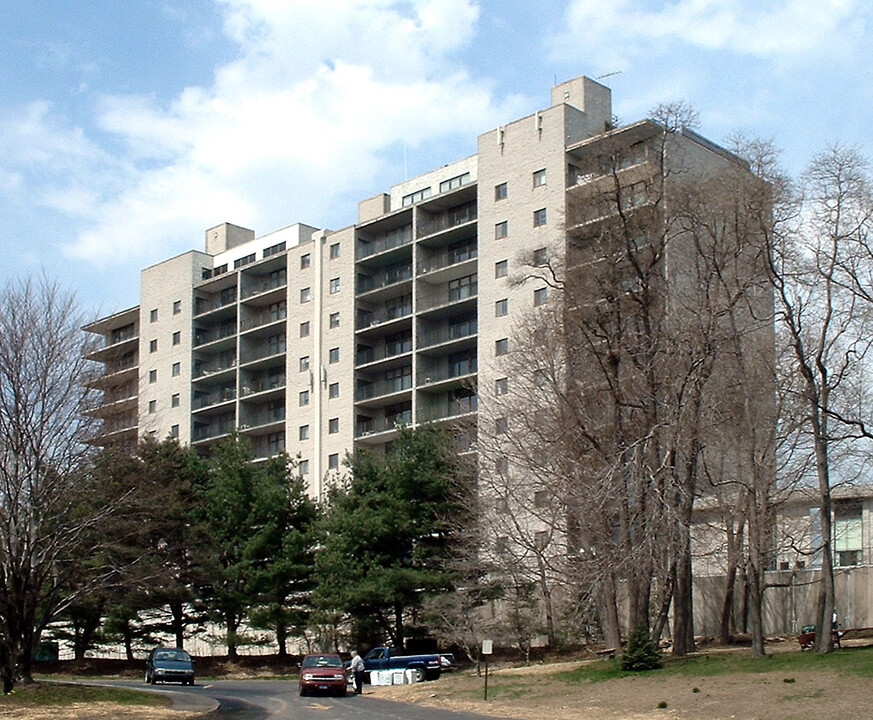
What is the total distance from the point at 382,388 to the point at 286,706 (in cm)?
4758

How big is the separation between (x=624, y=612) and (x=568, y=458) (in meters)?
18.0

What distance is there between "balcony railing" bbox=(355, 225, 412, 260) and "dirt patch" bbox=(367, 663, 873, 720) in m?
47.7

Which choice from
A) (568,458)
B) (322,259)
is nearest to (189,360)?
(322,259)

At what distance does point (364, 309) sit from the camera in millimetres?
86188

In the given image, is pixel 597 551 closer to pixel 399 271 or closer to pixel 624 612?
pixel 624 612

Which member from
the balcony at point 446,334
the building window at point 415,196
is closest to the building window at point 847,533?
the balcony at point 446,334

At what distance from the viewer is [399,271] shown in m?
84.8

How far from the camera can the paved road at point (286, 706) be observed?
32.6 meters

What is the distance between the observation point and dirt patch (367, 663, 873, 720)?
28734 mm

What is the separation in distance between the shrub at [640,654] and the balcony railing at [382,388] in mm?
43286

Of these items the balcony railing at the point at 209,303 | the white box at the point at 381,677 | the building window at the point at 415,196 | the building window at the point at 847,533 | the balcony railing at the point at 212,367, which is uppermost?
the building window at the point at 415,196

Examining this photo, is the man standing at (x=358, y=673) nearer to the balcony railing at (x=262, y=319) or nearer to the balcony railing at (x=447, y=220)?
the balcony railing at (x=447, y=220)

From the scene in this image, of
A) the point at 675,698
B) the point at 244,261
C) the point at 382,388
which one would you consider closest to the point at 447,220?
the point at 382,388

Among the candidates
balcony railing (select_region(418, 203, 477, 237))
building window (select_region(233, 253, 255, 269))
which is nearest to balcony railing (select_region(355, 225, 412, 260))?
balcony railing (select_region(418, 203, 477, 237))
